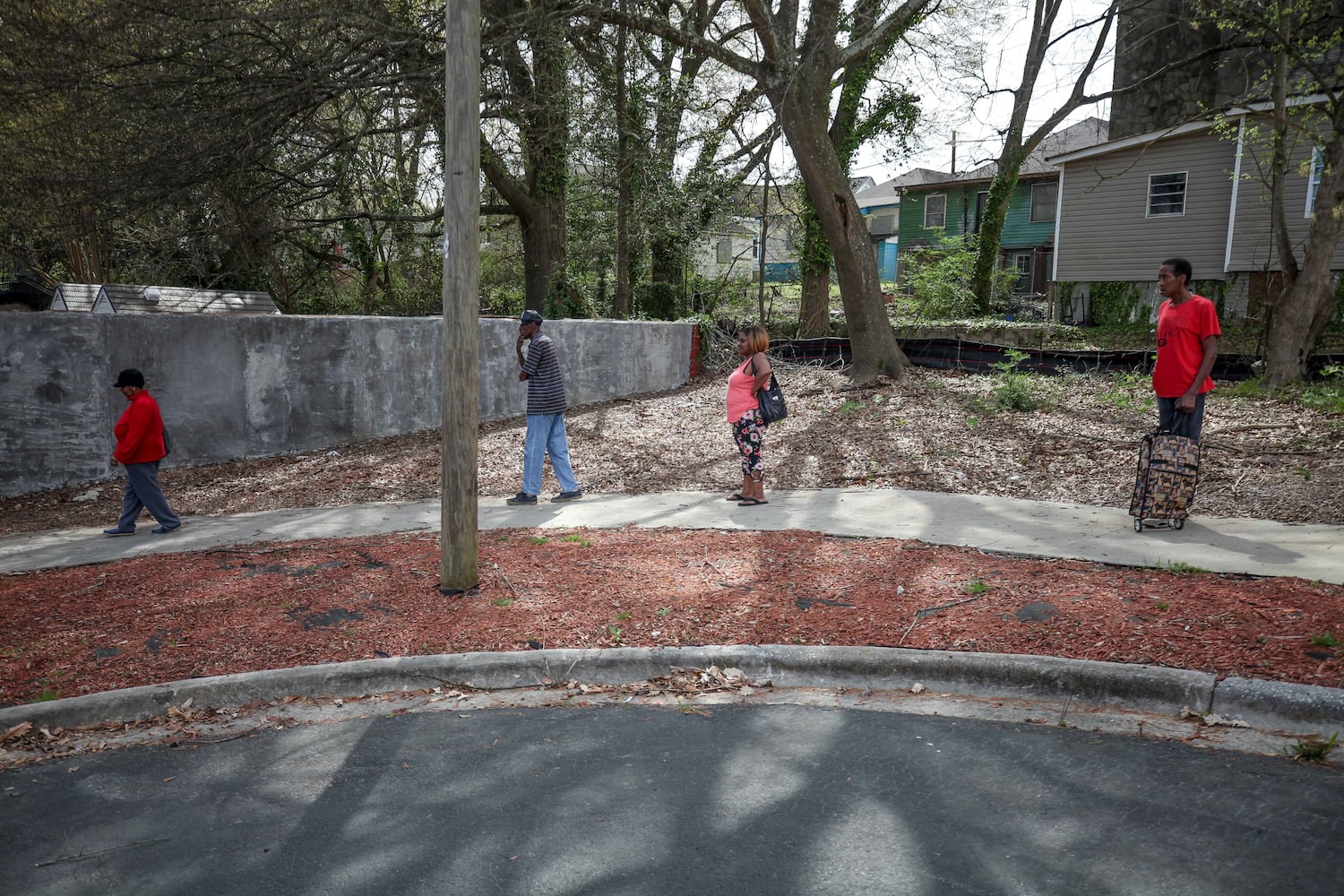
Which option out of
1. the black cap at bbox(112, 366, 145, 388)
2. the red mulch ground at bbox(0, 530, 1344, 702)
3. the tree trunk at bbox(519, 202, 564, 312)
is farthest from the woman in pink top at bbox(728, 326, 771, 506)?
the tree trunk at bbox(519, 202, 564, 312)

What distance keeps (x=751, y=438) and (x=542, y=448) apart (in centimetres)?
211

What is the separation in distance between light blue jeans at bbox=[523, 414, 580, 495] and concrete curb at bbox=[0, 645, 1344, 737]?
14.1 ft

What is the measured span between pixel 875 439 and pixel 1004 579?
5.56m

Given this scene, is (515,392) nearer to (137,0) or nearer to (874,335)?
(874,335)

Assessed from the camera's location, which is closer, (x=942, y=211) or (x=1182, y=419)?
(x=1182, y=419)

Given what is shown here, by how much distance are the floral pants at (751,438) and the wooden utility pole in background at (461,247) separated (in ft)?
10.6

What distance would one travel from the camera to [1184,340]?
6699mm

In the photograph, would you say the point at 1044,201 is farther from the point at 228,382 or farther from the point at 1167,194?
the point at 228,382

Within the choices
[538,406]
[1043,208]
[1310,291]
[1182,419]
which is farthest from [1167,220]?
[538,406]

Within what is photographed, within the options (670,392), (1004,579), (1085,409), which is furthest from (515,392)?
(1004,579)

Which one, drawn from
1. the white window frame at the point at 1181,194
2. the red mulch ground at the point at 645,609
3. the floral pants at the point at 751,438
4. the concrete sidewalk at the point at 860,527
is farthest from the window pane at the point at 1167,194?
the red mulch ground at the point at 645,609

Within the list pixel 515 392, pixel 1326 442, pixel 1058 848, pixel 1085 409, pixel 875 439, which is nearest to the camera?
pixel 1058 848

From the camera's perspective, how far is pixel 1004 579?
574cm

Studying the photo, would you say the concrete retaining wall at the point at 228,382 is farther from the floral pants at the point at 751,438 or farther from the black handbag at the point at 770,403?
the black handbag at the point at 770,403
